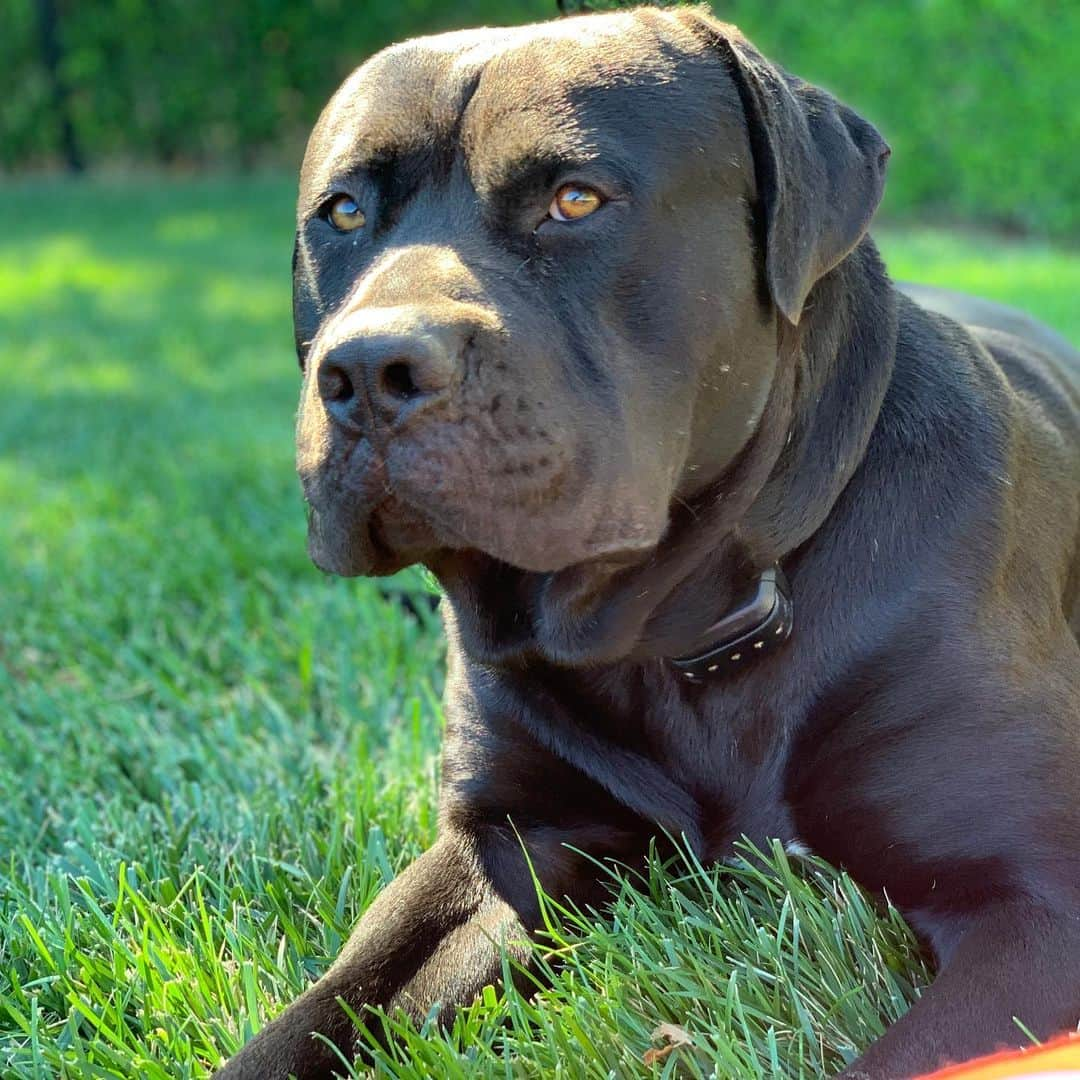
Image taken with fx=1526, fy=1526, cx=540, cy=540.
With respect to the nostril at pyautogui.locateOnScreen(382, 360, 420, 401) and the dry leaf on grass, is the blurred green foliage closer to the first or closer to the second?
the nostril at pyautogui.locateOnScreen(382, 360, 420, 401)

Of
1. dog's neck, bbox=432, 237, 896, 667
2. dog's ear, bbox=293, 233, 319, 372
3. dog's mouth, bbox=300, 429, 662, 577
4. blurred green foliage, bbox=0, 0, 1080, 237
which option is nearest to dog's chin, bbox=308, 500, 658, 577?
dog's mouth, bbox=300, 429, 662, 577

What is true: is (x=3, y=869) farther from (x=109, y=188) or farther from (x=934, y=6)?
(x=109, y=188)

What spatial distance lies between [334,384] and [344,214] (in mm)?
497

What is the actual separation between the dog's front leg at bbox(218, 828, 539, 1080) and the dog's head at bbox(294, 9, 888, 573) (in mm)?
512

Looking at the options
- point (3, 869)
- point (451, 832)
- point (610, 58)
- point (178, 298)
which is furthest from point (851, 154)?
point (178, 298)

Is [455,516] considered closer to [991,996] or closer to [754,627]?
[754,627]

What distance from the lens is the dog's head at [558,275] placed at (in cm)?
199

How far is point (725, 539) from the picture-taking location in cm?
235

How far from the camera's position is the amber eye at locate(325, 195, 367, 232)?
2.37 metres

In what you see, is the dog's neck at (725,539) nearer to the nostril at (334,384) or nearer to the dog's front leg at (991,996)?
the nostril at (334,384)

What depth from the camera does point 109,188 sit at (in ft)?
46.3

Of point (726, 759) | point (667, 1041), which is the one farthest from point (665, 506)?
point (667, 1041)

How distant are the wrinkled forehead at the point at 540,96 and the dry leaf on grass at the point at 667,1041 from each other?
118 centimetres

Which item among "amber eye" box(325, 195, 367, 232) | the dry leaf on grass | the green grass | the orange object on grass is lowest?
the green grass
